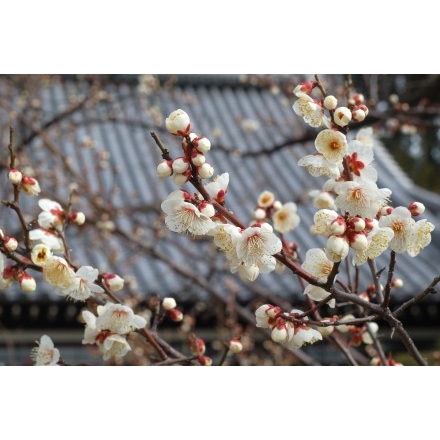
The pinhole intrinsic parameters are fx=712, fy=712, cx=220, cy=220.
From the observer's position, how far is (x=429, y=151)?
17297 mm

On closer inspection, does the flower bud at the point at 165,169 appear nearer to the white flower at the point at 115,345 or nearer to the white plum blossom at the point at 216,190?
the white plum blossom at the point at 216,190

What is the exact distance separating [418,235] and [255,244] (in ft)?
0.99

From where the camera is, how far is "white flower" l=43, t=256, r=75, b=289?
1.23 m

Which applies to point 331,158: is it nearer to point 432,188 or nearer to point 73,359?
point 73,359

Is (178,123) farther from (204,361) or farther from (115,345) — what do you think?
Result: (204,361)

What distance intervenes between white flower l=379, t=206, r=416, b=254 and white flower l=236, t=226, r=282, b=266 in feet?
0.70

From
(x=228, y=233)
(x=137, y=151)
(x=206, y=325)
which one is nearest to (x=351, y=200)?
(x=228, y=233)

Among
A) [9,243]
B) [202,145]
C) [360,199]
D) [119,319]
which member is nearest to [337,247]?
[360,199]

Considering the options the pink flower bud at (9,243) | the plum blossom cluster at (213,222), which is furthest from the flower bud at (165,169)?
the pink flower bud at (9,243)

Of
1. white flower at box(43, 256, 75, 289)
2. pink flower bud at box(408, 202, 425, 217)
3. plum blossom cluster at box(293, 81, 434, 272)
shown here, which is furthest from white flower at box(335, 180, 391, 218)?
white flower at box(43, 256, 75, 289)

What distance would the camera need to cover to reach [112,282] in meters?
1.35

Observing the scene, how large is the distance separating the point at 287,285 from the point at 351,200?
4.64 meters

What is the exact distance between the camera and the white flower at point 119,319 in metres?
1.29

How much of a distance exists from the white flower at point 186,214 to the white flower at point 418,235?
1.13 feet
